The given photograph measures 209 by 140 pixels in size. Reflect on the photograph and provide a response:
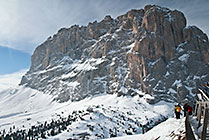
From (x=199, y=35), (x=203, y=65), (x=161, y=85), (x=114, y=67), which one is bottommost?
(x=161, y=85)

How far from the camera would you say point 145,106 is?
143625 millimetres

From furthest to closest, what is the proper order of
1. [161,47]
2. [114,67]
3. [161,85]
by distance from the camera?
1. [114,67]
2. [161,47]
3. [161,85]

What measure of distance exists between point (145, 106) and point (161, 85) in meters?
24.6

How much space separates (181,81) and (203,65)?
923 inches

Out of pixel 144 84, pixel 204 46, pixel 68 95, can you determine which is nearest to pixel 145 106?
pixel 144 84

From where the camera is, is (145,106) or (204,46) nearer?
(145,106)

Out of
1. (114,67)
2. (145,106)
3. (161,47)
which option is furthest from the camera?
(114,67)

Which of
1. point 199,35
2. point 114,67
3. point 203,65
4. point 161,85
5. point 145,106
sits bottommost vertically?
point 145,106

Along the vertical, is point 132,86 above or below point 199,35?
below

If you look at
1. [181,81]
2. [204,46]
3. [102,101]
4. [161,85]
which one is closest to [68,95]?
[102,101]

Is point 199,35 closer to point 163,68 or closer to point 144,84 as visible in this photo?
point 163,68

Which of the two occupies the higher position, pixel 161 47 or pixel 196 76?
pixel 161 47

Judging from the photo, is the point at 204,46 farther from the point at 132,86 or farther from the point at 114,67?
the point at 114,67

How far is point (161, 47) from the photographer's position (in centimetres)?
16375
